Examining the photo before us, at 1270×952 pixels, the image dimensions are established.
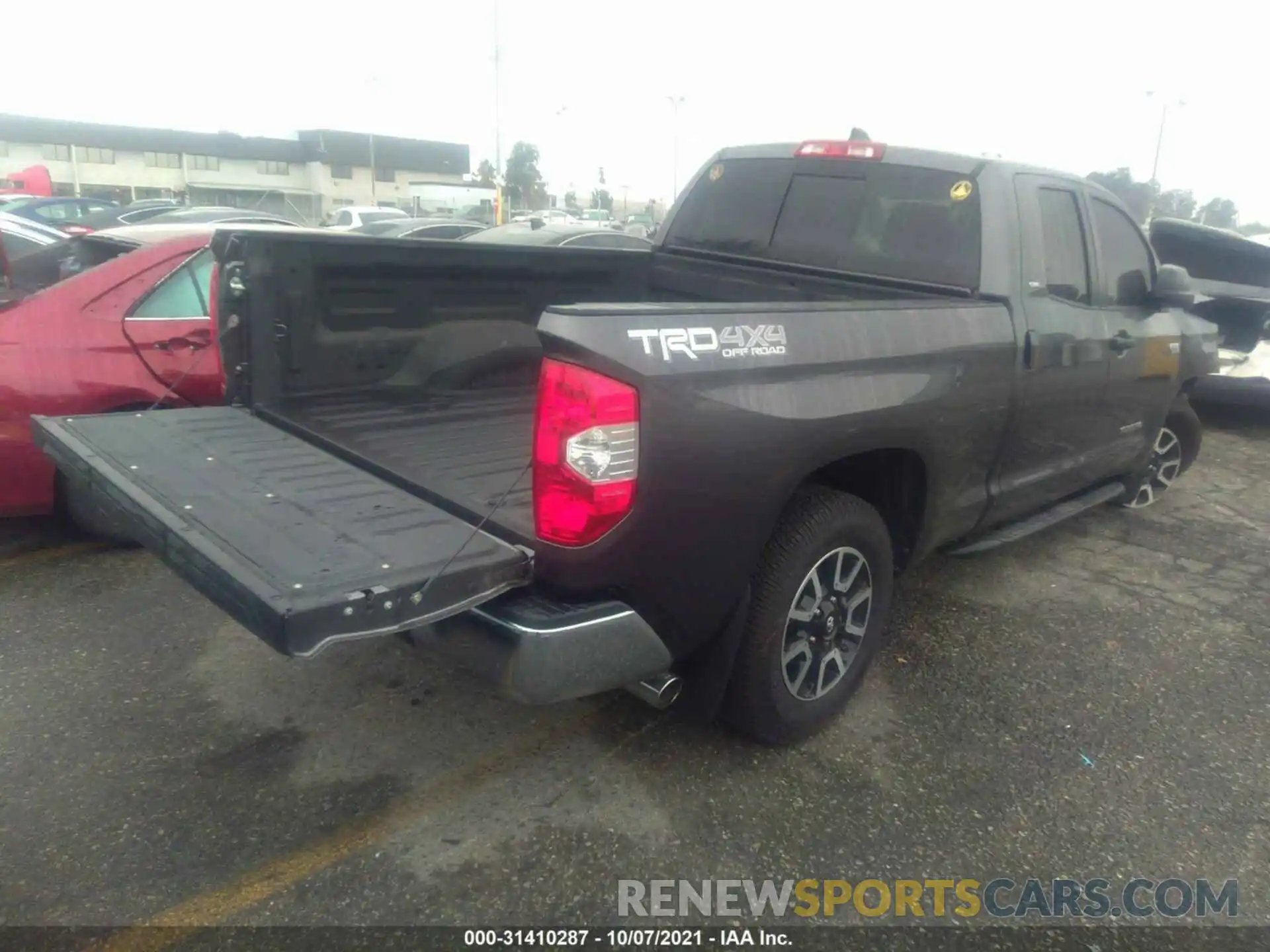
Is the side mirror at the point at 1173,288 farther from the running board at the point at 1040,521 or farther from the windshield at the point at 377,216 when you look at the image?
the windshield at the point at 377,216

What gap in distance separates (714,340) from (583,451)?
47cm

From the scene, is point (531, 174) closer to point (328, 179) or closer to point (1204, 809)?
point (328, 179)

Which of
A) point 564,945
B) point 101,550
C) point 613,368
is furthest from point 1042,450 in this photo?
point 101,550

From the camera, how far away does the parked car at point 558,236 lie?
418 inches

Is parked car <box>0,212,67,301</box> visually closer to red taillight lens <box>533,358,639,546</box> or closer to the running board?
red taillight lens <box>533,358,639,546</box>

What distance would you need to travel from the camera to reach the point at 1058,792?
311 cm

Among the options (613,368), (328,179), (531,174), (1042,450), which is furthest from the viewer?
(531,174)

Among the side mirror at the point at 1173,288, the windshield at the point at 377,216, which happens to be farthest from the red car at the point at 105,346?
the windshield at the point at 377,216

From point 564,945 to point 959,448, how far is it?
7.12ft

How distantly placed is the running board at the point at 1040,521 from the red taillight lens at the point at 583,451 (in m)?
2.22

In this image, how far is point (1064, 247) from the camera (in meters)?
4.10

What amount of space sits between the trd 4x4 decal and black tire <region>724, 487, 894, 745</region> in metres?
0.59

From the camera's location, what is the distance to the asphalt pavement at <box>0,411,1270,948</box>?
2.56 meters

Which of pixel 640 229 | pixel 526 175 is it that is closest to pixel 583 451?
pixel 640 229
